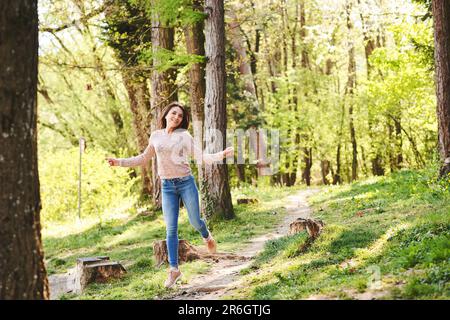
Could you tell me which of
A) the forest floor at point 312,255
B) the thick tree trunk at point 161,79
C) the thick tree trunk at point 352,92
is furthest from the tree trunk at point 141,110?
the thick tree trunk at point 352,92

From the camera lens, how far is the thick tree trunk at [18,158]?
4613 mm

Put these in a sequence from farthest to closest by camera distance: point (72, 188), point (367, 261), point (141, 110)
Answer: point (72, 188) < point (141, 110) < point (367, 261)

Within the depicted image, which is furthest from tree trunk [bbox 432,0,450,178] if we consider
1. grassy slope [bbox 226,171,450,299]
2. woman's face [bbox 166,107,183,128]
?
woman's face [bbox 166,107,183,128]

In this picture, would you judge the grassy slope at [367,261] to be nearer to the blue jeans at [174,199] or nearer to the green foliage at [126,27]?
the blue jeans at [174,199]

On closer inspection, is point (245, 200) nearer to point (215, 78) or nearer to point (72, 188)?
point (215, 78)

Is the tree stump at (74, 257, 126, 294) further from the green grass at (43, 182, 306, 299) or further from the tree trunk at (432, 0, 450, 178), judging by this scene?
the tree trunk at (432, 0, 450, 178)

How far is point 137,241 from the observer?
553 inches

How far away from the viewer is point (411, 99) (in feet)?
84.8

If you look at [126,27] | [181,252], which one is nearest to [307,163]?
[126,27]

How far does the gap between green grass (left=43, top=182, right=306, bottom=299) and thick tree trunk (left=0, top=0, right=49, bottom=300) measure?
285 cm

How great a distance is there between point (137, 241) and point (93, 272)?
489 cm

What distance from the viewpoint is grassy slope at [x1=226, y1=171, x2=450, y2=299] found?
5.64 metres

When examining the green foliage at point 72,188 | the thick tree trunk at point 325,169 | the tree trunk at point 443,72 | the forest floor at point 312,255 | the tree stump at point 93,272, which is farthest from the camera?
the thick tree trunk at point 325,169

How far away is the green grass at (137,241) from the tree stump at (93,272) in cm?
18
